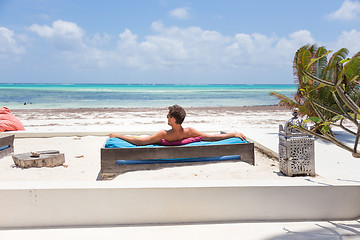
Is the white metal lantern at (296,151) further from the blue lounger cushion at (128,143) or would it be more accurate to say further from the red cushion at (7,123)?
the red cushion at (7,123)

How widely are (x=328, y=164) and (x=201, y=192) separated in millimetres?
3337

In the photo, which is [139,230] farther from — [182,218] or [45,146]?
[45,146]

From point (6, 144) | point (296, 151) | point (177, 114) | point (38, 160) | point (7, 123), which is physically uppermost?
point (177, 114)

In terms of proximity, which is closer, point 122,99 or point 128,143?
point 128,143

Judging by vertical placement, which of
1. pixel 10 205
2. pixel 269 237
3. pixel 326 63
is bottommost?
pixel 269 237

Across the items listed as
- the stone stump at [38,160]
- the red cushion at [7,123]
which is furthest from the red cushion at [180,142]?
the red cushion at [7,123]

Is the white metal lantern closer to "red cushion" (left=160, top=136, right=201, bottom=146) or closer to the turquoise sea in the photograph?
"red cushion" (left=160, top=136, right=201, bottom=146)

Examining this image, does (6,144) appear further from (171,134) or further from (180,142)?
(180,142)

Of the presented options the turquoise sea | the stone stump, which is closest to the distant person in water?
the stone stump

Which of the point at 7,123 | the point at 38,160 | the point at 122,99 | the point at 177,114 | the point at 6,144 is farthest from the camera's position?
the point at 122,99

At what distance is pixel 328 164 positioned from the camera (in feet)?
17.5

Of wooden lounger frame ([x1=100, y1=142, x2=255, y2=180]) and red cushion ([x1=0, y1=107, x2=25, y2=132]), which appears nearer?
wooden lounger frame ([x1=100, y1=142, x2=255, y2=180])

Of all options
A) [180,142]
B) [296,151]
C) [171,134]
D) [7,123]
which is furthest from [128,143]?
[7,123]

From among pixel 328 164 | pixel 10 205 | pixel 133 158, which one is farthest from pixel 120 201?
pixel 328 164
